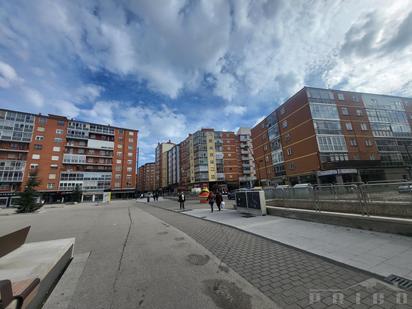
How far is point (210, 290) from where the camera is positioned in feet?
10.6

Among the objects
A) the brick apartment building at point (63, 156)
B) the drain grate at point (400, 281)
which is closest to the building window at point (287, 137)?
the drain grate at point (400, 281)

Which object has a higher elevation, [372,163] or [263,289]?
[372,163]

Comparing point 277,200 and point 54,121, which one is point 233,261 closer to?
point 277,200

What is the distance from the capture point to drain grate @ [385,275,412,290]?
9.68 ft

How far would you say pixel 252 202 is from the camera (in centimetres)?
1173

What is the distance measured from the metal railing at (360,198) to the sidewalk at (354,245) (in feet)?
4.73

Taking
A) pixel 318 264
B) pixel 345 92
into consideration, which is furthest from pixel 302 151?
pixel 318 264

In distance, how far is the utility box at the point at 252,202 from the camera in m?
11.0

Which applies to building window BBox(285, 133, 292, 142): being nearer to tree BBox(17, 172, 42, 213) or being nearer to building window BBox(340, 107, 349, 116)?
building window BBox(340, 107, 349, 116)

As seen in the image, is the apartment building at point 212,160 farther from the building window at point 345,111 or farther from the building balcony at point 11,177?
the building balcony at point 11,177

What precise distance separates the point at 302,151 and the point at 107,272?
35134 mm

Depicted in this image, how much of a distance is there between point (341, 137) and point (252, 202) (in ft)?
98.7

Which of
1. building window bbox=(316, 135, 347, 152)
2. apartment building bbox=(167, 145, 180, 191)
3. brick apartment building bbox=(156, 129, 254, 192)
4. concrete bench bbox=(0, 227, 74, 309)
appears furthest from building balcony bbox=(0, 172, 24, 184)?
building window bbox=(316, 135, 347, 152)

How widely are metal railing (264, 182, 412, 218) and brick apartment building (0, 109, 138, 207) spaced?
5814cm
